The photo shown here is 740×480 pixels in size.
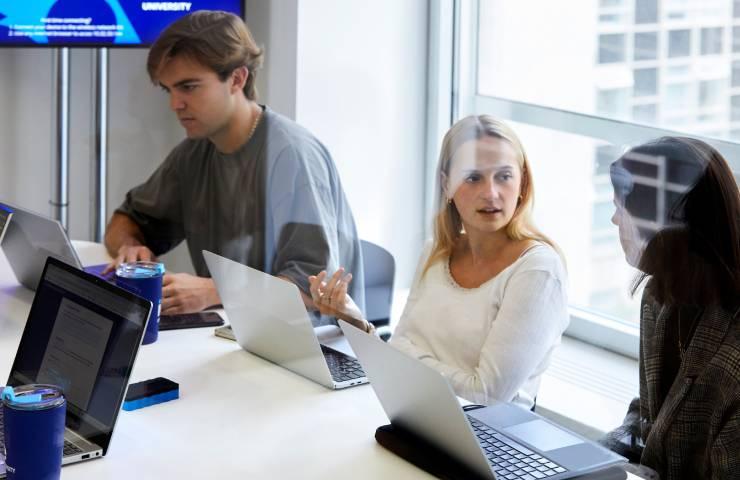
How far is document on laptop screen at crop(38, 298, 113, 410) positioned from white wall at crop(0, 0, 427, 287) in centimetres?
162

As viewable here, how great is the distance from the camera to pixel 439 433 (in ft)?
5.05

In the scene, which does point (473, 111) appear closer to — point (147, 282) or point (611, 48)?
point (611, 48)

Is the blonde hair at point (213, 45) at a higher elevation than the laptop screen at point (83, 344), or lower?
higher

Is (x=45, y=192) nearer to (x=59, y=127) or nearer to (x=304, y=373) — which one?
(x=59, y=127)

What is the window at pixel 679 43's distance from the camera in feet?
8.58

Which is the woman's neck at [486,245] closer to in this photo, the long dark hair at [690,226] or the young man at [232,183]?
the long dark hair at [690,226]

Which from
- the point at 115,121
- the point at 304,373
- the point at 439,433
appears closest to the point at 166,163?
the point at 115,121

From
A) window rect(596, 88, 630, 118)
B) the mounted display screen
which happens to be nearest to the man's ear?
the mounted display screen

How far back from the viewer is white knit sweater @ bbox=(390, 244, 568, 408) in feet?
7.05

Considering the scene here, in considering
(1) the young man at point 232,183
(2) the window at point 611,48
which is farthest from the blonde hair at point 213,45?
(2) the window at point 611,48

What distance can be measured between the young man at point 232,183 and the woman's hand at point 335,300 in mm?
385

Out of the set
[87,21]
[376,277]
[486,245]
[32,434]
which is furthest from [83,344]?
[87,21]

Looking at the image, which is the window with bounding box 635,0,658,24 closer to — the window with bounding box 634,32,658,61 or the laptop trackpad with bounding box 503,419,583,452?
the window with bounding box 634,32,658,61

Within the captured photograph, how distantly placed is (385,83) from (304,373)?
5.63 ft
